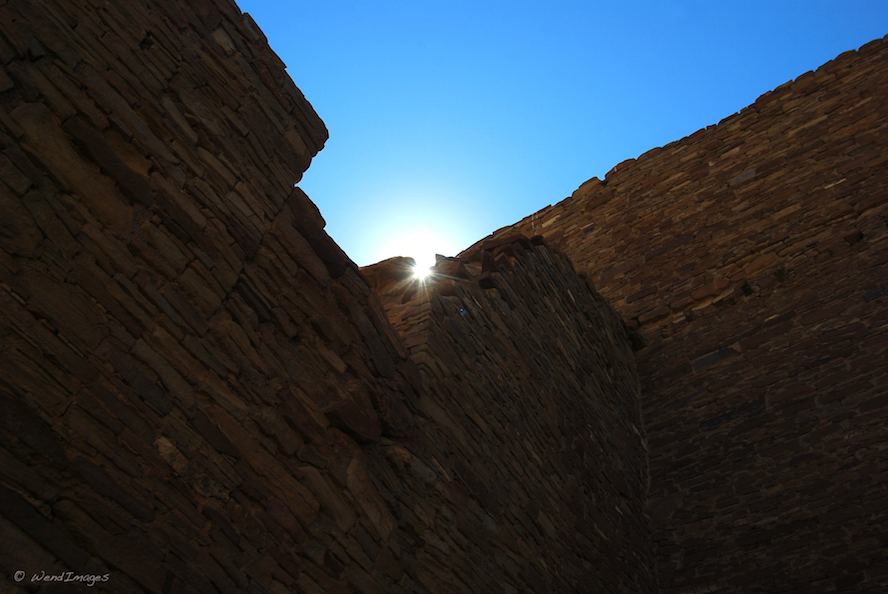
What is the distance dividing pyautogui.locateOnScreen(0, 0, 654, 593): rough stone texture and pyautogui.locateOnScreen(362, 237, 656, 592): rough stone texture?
0.04 m

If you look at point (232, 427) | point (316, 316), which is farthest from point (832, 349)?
point (232, 427)

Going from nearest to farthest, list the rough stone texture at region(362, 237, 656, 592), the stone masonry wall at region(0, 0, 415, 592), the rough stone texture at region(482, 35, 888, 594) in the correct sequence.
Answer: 1. the stone masonry wall at region(0, 0, 415, 592)
2. the rough stone texture at region(362, 237, 656, 592)
3. the rough stone texture at region(482, 35, 888, 594)

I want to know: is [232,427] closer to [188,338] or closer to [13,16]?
[188,338]

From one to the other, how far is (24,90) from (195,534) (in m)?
1.84

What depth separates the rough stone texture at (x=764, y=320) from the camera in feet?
23.1

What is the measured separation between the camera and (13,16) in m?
3.12

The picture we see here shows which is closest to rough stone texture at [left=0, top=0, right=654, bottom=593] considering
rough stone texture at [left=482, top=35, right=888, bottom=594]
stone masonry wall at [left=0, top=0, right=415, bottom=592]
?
stone masonry wall at [left=0, top=0, right=415, bottom=592]

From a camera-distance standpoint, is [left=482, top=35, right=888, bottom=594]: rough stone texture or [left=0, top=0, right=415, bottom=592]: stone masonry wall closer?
[left=0, top=0, right=415, bottom=592]: stone masonry wall

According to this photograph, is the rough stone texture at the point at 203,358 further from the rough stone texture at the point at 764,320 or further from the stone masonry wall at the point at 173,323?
the rough stone texture at the point at 764,320

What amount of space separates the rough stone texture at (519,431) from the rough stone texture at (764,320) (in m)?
0.70

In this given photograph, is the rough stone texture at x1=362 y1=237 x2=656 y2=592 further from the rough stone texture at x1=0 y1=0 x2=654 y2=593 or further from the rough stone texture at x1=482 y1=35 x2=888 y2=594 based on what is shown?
the rough stone texture at x1=482 y1=35 x2=888 y2=594

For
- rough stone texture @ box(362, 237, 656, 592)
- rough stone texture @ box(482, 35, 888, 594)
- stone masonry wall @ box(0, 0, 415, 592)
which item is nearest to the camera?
stone masonry wall @ box(0, 0, 415, 592)

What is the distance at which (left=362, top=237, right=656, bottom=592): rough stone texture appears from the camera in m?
5.02

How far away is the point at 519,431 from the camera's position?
617 centimetres
